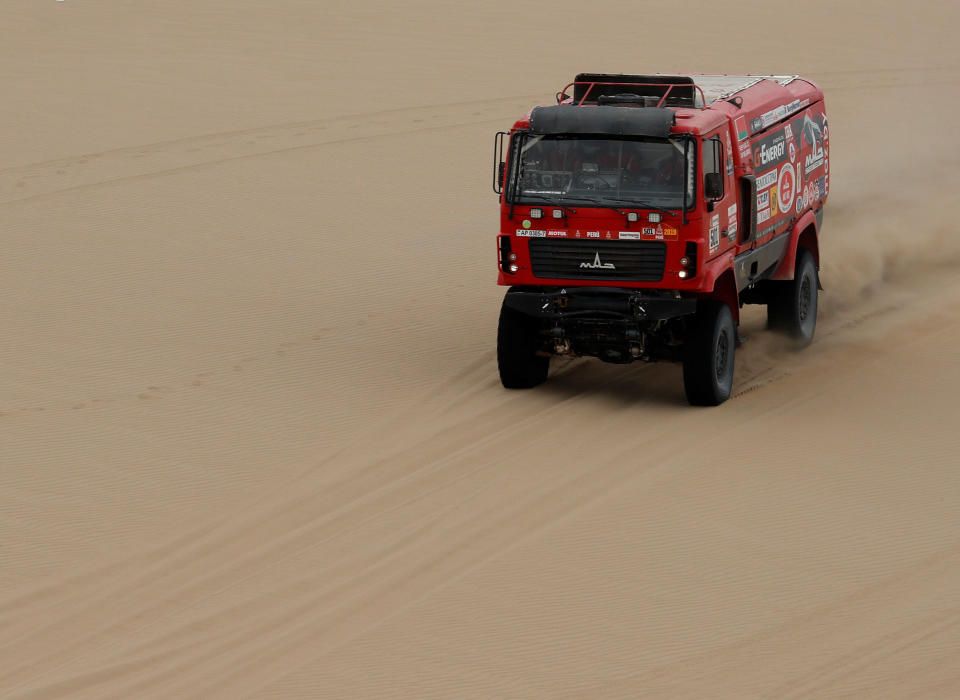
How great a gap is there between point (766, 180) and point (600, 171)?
7.01 feet

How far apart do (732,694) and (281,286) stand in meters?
10.4

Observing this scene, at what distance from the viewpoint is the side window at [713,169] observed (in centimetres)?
1329

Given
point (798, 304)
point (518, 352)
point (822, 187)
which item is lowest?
point (798, 304)

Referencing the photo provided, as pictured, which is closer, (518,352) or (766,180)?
(518,352)

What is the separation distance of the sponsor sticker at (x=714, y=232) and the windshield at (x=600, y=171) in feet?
1.25

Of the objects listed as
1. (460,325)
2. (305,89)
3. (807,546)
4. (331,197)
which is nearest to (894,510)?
(807,546)

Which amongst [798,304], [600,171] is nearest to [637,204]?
[600,171]

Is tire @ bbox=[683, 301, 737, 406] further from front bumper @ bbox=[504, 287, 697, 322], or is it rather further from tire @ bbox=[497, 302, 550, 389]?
tire @ bbox=[497, 302, 550, 389]

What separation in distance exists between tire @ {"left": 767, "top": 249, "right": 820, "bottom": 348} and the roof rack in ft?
8.11

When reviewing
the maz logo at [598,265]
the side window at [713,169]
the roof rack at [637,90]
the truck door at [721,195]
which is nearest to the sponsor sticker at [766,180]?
the truck door at [721,195]

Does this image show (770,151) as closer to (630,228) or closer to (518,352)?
(630,228)

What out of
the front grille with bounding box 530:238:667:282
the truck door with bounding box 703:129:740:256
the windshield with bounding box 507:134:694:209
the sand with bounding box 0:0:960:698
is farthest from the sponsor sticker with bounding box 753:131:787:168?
the sand with bounding box 0:0:960:698

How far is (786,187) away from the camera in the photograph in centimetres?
1556

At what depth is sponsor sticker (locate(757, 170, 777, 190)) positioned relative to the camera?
48.1ft
